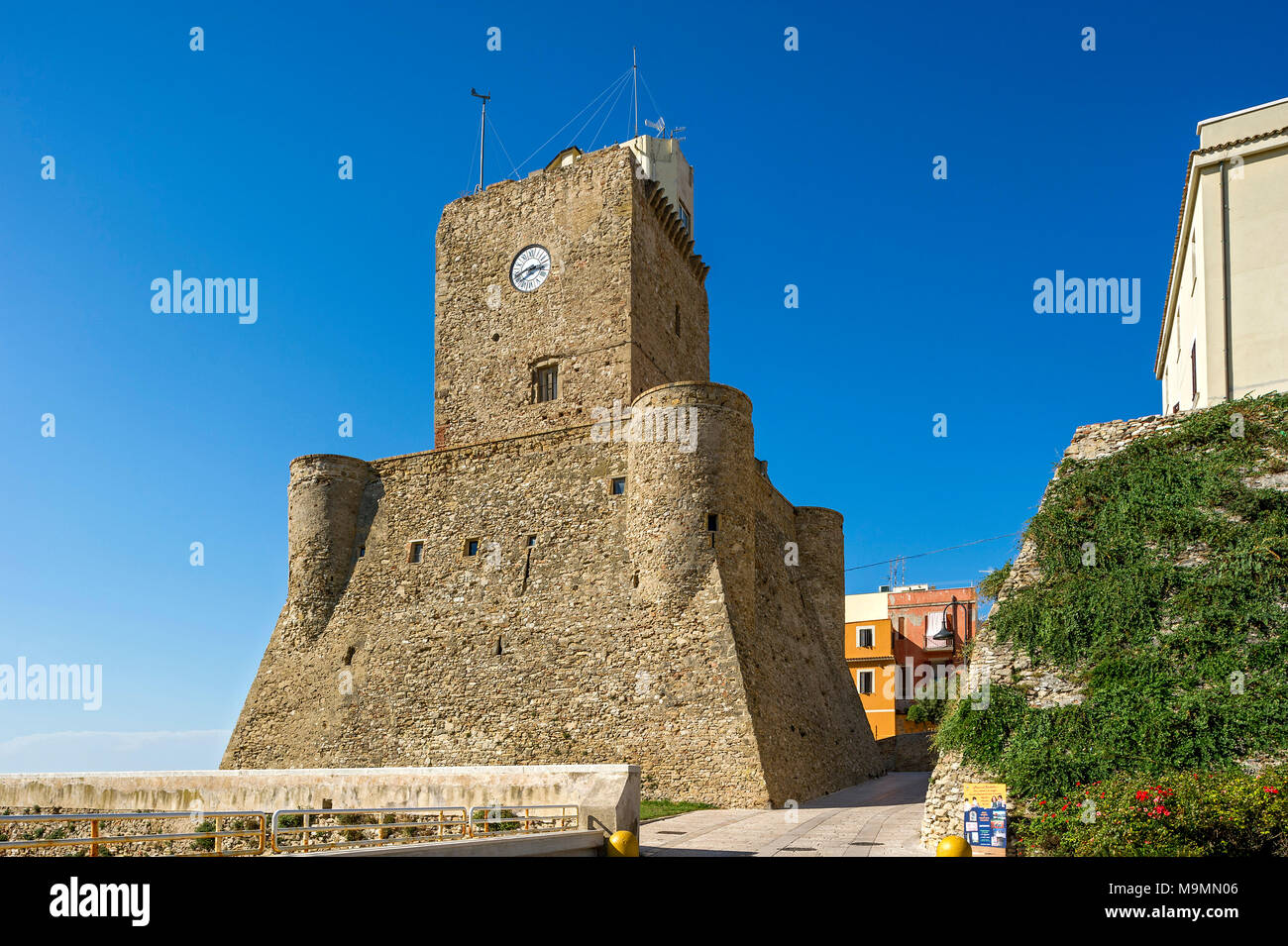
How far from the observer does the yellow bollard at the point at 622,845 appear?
12375 millimetres

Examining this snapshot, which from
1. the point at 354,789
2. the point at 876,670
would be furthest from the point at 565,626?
the point at 876,670

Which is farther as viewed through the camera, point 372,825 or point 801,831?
point 801,831

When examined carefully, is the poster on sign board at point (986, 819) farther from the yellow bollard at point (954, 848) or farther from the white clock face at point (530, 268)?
the white clock face at point (530, 268)

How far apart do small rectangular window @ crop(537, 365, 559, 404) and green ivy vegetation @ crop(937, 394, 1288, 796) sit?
16094mm

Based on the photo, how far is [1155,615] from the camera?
14211 mm

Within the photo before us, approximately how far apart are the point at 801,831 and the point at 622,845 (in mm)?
4679

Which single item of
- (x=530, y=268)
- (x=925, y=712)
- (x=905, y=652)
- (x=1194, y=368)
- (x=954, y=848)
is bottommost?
(x=925, y=712)

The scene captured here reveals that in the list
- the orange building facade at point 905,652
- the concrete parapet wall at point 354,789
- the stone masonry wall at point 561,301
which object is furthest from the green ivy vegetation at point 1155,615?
the orange building facade at point 905,652

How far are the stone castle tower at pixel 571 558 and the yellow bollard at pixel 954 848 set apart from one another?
27.3 feet

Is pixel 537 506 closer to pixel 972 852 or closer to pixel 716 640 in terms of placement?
pixel 716 640

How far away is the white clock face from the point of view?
97.7 feet

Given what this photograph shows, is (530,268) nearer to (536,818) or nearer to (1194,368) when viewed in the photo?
(1194,368)

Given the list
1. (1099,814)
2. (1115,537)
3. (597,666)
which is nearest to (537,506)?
(597,666)

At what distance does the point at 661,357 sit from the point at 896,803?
50.1ft
